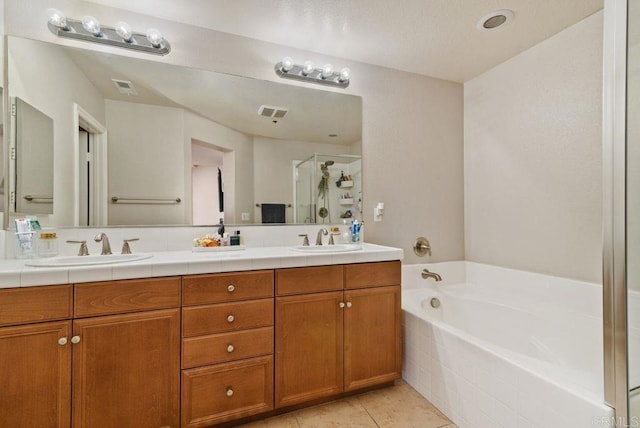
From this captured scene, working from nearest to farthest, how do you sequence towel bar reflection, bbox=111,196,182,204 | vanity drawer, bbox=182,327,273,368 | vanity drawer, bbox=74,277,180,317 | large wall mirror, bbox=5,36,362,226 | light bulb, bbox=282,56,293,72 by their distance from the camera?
vanity drawer, bbox=74,277,180,317
vanity drawer, bbox=182,327,273,368
large wall mirror, bbox=5,36,362,226
towel bar reflection, bbox=111,196,182,204
light bulb, bbox=282,56,293,72

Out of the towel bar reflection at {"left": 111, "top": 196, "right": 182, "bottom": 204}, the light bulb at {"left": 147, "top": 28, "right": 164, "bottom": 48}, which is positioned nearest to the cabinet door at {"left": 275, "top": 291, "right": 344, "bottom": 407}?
the towel bar reflection at {"left": 111, "top": 196, "right": 182, "bottom": 204}

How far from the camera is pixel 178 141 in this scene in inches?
75.0

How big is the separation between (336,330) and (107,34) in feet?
7.15

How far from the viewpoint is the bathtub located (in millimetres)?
1208

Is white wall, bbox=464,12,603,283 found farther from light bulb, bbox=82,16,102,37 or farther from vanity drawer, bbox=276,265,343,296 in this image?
light bulb, bbox=82,16,102,37

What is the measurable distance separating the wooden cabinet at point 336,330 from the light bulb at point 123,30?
64.4 inches

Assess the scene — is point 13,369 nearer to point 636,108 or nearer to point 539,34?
point 636,108

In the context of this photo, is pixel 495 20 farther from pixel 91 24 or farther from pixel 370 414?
pixel 370 414

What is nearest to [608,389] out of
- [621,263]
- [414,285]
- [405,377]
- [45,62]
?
[621,263]

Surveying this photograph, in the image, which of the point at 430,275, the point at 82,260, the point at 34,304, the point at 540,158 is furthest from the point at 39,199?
the point at 540,158

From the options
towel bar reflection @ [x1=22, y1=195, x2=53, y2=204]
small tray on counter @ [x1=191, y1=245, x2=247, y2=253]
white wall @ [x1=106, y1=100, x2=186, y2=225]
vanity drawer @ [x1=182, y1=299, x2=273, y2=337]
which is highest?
white wall @ [x1=106, y1=100, x2=186, y2=225]

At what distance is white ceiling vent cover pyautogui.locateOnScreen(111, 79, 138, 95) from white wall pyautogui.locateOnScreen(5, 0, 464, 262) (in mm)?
327

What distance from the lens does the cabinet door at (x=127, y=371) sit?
1261 millimetres

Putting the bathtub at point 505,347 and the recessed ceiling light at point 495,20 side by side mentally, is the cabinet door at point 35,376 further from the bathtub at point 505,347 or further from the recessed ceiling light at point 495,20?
the recessed ceiling light at point 495,20
